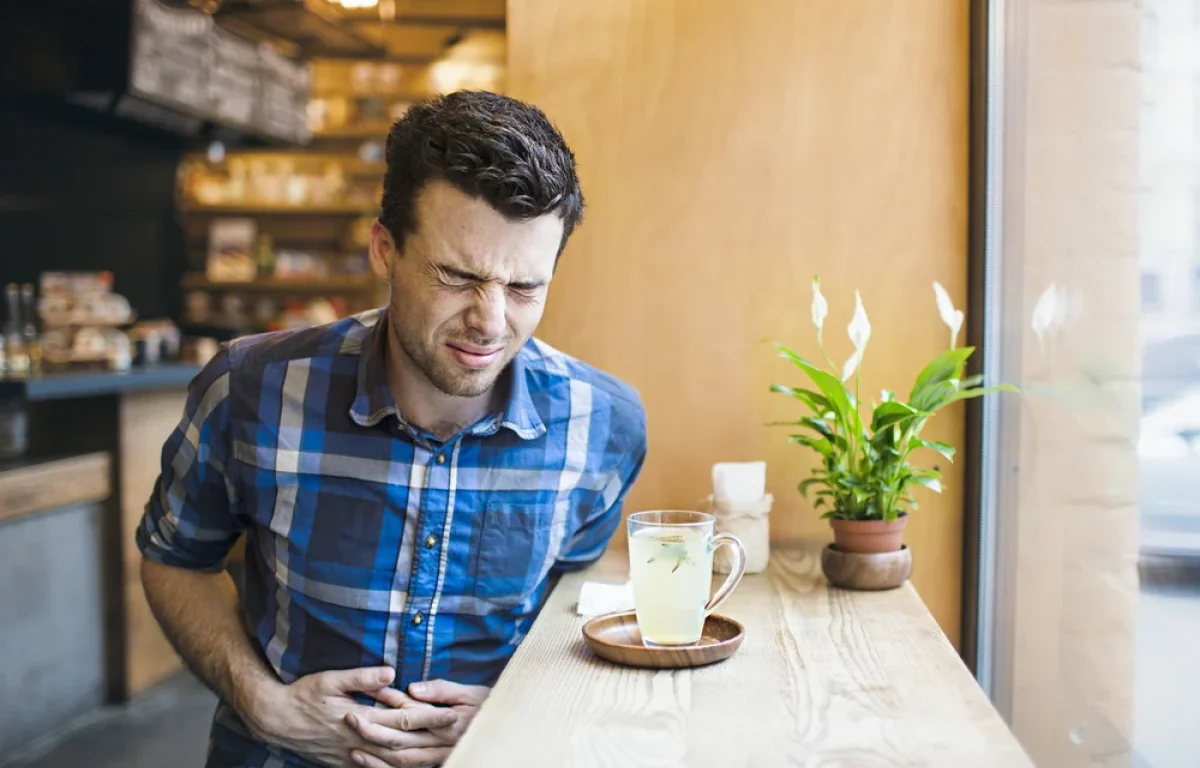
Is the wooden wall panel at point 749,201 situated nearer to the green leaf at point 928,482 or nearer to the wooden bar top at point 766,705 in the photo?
the green leaf at point 928,482

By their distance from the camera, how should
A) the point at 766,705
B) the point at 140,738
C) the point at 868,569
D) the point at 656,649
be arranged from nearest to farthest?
the point at 766,705
the point at 656,649
the point at 868,569
the point at 140,738

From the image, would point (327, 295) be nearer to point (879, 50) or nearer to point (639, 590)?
point (879, 50)

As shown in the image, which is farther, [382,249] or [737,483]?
[737,483]

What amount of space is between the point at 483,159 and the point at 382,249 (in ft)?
0.73

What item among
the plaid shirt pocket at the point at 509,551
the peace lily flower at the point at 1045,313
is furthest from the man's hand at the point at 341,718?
the peace lily flower at the point at 1045,313

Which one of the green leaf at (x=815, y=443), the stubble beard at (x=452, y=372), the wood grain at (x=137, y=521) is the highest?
the stubble beard at (x=452, y=372)

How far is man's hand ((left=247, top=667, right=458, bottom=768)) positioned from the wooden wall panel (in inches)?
22.7

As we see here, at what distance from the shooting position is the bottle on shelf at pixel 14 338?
11.5 ft

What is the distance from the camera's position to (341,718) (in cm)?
137

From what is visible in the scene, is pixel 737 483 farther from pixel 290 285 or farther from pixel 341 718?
pixel 290 285

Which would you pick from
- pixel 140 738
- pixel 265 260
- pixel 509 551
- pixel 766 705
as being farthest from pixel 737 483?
pixel 265 260

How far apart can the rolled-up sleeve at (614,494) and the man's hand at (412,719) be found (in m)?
0.26

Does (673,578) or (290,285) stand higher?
(290,285)

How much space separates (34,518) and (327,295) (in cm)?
350
